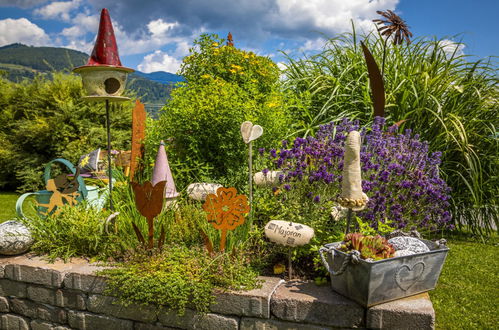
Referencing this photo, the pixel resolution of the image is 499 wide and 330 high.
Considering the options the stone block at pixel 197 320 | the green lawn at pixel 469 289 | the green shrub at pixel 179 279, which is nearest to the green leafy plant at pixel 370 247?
the green shrub at pixel 179 279

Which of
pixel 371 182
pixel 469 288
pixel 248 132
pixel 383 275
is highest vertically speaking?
pixel 248 132

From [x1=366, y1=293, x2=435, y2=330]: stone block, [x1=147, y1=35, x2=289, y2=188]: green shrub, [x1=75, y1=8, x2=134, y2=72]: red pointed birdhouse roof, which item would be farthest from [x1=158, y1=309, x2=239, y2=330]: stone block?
[x1=75, y1=8, x2=134, y2=72]: red pointed birdhouse roof

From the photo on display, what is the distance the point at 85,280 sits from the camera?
302 cm

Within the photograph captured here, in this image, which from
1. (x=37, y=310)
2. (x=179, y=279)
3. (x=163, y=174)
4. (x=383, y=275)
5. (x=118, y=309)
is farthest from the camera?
(x=163, y=174)

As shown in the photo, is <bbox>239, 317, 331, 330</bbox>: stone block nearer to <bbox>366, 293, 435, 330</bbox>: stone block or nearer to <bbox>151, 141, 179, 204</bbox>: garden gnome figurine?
<bbox>366, 293, 435, 330</bbox>: stone block

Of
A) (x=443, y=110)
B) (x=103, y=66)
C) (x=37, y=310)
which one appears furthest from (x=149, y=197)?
(x=443, y=110)

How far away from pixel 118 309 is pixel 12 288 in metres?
1.08

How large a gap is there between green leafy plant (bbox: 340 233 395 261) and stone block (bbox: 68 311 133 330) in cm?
169

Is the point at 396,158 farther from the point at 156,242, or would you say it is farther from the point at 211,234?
the point at 156,242

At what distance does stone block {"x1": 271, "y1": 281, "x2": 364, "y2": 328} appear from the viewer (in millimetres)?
2477

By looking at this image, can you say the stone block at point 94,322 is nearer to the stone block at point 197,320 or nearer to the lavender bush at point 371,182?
the stone block at point 197,320

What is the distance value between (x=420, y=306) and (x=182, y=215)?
2.13 m

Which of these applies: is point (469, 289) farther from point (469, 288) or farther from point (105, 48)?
point (105, 48)

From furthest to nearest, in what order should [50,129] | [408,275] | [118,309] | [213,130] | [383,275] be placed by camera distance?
[50,129] → [213,130] → [118,309] → [408,275] → [383,275]
